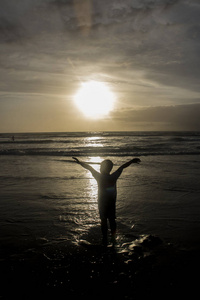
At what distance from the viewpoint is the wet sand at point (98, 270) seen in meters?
3.62

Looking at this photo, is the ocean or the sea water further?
the sea water

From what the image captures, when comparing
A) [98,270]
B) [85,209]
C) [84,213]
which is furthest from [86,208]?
[98,270]

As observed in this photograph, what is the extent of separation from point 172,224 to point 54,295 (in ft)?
12.2

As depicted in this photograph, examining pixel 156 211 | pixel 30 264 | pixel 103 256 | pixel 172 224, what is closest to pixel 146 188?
pixel 156 211

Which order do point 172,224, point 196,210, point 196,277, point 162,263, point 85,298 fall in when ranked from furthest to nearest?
point 196,210 → point 172,224 → point 162,263 → point 196,277 → point 85,298

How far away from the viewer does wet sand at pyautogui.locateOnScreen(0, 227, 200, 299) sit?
3617 millimetres

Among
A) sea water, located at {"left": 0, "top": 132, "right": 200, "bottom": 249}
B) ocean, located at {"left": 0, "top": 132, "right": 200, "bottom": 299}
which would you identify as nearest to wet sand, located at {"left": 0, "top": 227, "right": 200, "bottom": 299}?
ocean, located at {"left": 0, "top": 132, "right": 200, "bottom": 299}

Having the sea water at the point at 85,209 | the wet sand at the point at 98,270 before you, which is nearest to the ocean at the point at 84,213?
the sea water at the point at 85,209

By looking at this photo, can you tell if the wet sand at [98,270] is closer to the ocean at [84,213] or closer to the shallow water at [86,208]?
the ocean at [84,213]

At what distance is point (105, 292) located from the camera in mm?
3590

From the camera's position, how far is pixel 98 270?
163 inches

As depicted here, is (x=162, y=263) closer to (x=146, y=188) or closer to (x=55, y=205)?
(x=55, y=205)

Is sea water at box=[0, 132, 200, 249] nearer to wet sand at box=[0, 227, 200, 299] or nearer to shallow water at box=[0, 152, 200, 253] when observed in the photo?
shallow water at box=[0, 152, 200, 253]

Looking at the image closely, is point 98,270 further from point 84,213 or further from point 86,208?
point 86,208
